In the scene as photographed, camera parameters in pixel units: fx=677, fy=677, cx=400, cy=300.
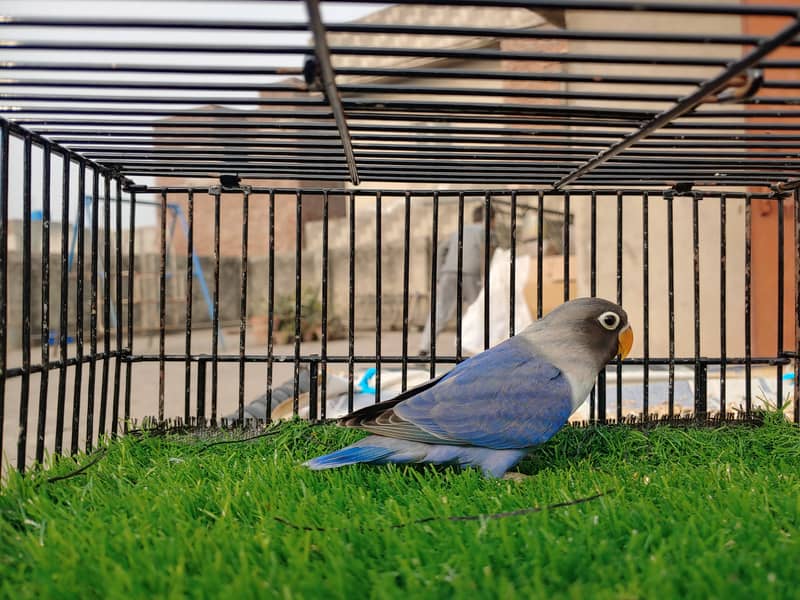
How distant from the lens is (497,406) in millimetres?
2076

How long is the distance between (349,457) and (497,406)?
0.48 meters

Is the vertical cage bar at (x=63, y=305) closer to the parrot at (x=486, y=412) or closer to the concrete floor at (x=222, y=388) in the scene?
the concrete floor at (x=222, y=388)

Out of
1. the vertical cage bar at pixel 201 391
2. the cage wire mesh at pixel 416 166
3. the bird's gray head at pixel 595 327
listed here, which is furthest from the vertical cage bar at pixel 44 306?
the bird's gray head at pixel 595 327

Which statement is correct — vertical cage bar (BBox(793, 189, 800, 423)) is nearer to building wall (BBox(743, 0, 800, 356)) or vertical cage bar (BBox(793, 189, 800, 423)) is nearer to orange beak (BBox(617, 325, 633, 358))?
orange beak (BBox(617, 325, 633, 358))

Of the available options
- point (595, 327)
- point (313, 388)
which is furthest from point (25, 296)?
point (595, 327)

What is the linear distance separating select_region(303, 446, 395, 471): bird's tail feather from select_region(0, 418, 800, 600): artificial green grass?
0.11 ft

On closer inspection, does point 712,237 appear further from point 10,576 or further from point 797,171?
point 10,576

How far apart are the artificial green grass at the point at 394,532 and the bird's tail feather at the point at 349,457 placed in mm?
34

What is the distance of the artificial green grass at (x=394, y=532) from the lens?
1.23 m

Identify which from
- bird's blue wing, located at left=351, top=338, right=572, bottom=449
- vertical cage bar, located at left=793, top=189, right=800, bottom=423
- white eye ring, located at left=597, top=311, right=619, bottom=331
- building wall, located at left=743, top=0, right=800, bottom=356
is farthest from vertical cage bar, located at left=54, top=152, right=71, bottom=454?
building wall, located at left=743, top=0, right=800, bottom=356

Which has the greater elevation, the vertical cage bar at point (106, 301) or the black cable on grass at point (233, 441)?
the vertical cage bar at point (106, 301)

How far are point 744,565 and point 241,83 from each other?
1.46 m

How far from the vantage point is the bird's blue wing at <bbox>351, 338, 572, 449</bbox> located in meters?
2.05

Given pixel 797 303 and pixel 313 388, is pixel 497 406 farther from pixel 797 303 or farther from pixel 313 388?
pixel 797 303
